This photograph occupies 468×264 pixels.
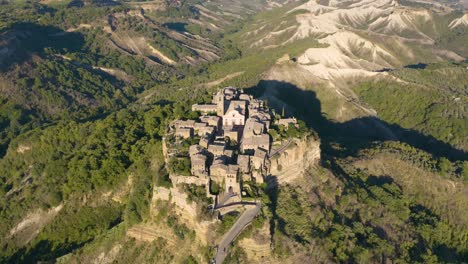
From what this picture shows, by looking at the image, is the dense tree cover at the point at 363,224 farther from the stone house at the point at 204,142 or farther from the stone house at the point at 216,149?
the stone house at the point at 204,142

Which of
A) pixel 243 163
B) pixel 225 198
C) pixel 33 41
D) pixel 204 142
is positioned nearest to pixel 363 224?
pixel 243 163

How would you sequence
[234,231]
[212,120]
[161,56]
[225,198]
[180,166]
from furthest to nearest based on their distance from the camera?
[161,56] → [212,120] → [180,166] → [225,198] → [234,231]

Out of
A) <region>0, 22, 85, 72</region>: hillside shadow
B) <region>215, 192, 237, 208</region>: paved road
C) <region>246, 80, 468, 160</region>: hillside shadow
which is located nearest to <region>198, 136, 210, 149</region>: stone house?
<region>215, 192, 237, 208</region>: paved road

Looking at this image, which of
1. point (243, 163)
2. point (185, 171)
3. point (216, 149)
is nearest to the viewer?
point (185, 171)

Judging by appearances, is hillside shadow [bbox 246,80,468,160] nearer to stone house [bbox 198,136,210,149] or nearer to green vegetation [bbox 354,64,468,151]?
green vegetation [bbox 354,64,468,151]

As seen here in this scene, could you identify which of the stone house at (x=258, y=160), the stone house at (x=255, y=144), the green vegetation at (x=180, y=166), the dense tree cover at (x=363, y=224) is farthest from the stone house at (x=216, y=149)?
the dense tree cover at (x=363, y=224)

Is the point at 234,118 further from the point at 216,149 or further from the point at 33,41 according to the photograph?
the point at 33,41

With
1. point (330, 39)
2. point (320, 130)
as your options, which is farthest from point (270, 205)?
point (330, 39)
